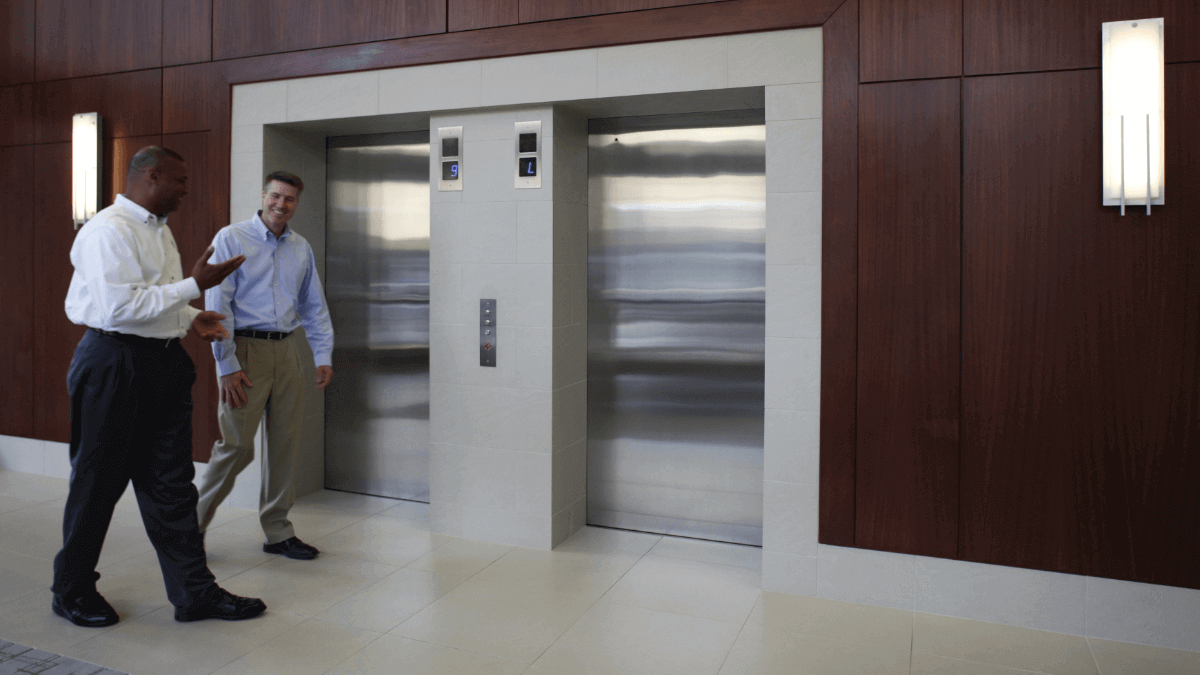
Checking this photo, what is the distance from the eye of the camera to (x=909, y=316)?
3266mm

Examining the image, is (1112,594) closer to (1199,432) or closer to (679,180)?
(1199,432)

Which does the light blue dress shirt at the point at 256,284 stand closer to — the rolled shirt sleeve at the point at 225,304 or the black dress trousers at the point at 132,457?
the rolled shirt sleeve at the point at 225,304

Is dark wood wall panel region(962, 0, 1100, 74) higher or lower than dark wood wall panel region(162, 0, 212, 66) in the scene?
lower

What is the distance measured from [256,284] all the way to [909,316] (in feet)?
9.53

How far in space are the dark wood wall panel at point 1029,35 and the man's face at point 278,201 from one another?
9.70ft

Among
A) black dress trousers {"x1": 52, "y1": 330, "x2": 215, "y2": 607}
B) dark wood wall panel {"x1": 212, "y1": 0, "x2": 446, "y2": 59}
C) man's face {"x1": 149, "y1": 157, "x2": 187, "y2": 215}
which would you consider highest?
dark wood wall panel {"x1": 212, "y1": 0, "x2": 446, "y2": 59}

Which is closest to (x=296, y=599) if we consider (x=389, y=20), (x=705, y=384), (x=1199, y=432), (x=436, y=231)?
(x=436, y=231)

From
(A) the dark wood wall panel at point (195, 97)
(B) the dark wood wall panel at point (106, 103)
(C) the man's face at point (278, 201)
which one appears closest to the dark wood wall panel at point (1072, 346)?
(C) the man's face at point (278, 201)

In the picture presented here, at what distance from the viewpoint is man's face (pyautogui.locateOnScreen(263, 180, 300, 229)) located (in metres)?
3.65

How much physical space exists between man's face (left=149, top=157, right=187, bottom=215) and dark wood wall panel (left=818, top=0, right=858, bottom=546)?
101 inches

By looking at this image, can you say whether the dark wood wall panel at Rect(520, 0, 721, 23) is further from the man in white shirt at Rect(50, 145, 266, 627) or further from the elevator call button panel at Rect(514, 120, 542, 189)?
the man in white shirt at Rect(50, 145, 266, 627)

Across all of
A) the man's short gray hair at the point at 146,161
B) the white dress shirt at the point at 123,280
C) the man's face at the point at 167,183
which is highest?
the man's short gray hair at the point at 146,161

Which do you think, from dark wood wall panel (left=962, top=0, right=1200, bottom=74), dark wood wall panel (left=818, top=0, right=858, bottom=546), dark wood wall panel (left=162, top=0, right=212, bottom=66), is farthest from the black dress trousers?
dark wood wall panel (left=962, top=0, right=1200, bottom=74)

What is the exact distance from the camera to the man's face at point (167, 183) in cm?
296
